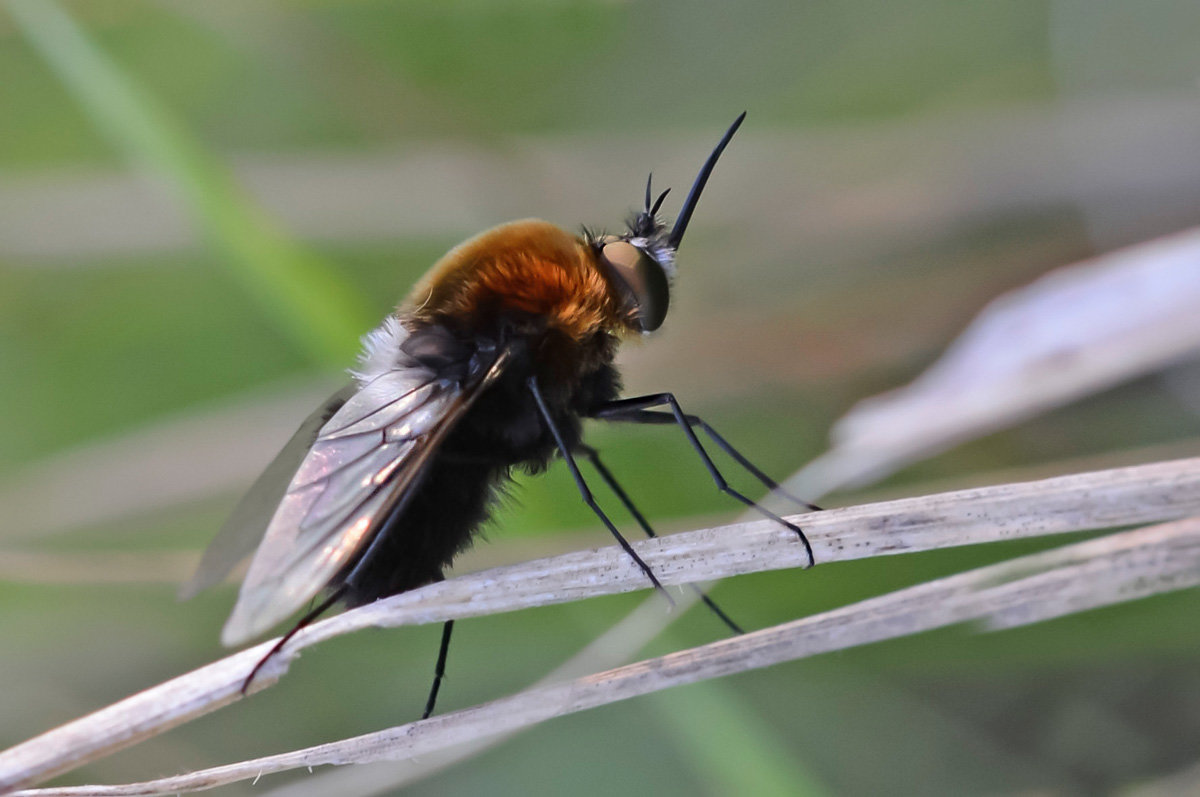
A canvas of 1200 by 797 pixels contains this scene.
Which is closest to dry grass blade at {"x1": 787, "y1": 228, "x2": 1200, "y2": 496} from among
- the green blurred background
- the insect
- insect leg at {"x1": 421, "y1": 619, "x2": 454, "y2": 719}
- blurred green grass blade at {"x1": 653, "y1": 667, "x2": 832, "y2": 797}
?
the green blurred background

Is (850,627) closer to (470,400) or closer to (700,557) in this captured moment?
(700,557)

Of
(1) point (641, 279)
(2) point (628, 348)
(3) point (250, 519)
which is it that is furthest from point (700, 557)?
(2) point (628, 348)

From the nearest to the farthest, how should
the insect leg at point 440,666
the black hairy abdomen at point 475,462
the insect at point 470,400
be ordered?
the insect at point 470,400
the black hairy abdomen at point 475,462
the insect leg at point 440,666

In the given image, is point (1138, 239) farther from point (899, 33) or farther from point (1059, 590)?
point (1059, 590)

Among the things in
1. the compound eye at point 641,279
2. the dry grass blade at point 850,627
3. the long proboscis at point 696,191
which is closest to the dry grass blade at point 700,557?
the dry grass blade at point 850,627

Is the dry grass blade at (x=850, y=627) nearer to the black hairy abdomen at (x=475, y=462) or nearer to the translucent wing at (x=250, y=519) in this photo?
the black hairy abdomen at (x=475, y=462)

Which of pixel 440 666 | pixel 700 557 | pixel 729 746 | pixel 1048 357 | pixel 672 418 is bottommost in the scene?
pixel 729 746

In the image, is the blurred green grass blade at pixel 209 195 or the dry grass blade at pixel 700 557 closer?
the dry grass blade at pixel 700 557

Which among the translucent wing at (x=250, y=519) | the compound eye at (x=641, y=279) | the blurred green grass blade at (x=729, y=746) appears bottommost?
the blurred green grass blade at (x=729, y=746)

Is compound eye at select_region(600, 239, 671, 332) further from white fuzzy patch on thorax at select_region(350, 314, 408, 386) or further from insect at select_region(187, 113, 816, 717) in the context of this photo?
white fuzzy patch on thorax at select_region(350, 314, 408, 386)
